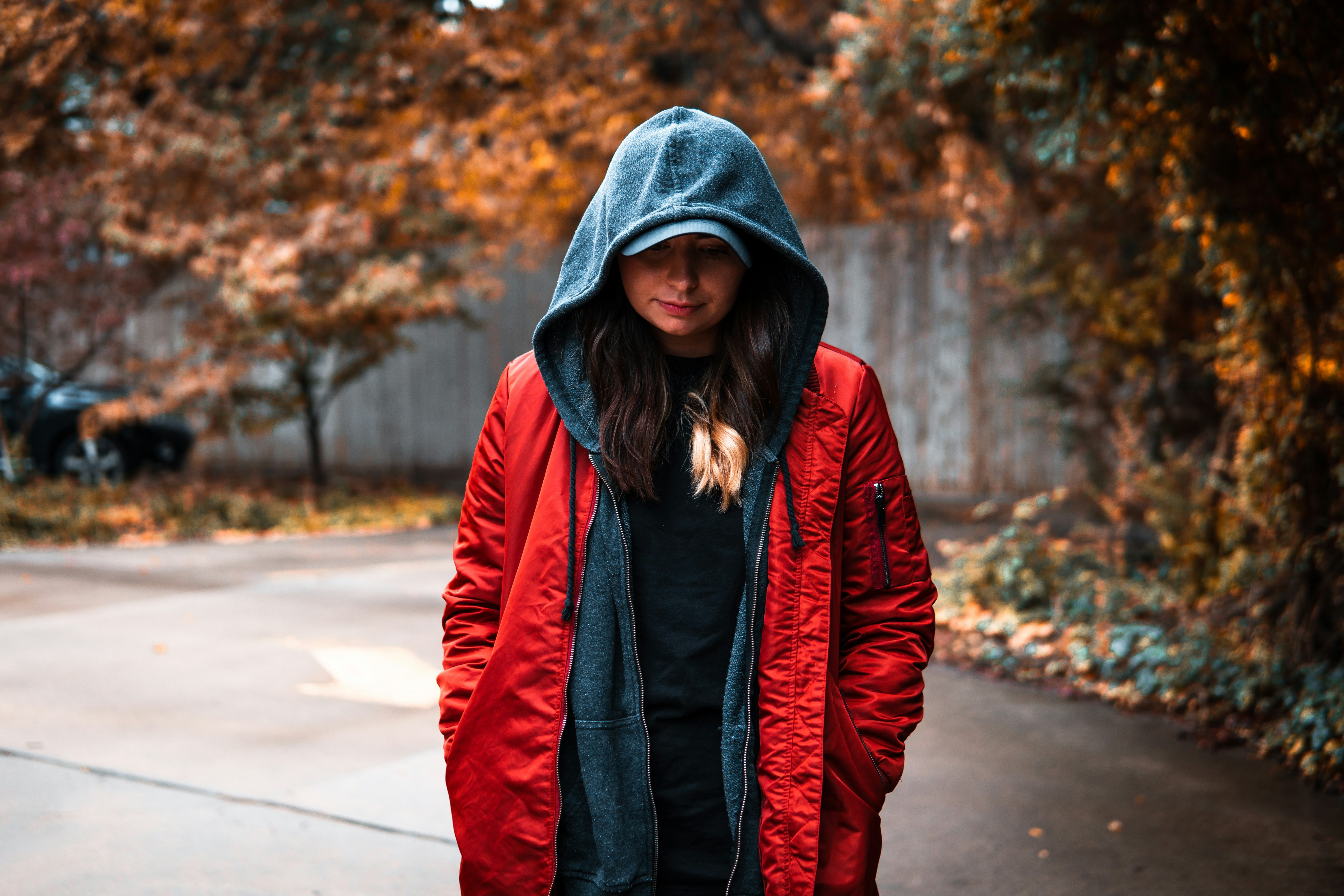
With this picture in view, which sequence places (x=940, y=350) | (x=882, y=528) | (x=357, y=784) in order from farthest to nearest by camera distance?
(x=940, y=350) → (x=357, y=784) → (x=882, y=528)

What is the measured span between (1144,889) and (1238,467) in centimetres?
257

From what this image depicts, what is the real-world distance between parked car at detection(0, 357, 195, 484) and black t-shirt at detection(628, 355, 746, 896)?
10580 mm

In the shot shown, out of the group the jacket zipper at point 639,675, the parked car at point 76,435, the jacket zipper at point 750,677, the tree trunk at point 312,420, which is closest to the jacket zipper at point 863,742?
the jacket zipper at point 750,677

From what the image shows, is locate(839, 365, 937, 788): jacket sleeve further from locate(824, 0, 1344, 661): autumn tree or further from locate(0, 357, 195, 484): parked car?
locate(0, 357, 195, 484): parked car

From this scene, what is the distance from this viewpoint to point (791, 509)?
6.15 ft

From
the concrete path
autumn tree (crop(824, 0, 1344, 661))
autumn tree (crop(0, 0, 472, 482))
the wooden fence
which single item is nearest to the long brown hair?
the concrete path

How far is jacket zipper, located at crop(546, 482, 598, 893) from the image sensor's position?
71.8 inches

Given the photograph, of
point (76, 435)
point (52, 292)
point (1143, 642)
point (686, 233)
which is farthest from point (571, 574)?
point (76, 435)

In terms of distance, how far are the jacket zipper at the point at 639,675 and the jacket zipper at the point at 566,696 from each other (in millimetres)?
17

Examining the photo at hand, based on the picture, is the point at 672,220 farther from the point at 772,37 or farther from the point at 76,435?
the point at 76,435

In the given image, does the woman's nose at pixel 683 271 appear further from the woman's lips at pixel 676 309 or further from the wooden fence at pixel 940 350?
the wooden fence at pixel 940 350

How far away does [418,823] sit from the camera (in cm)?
382

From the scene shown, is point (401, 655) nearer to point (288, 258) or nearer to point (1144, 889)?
point (1144, 889)

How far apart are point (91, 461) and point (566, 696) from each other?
36.9 feet
